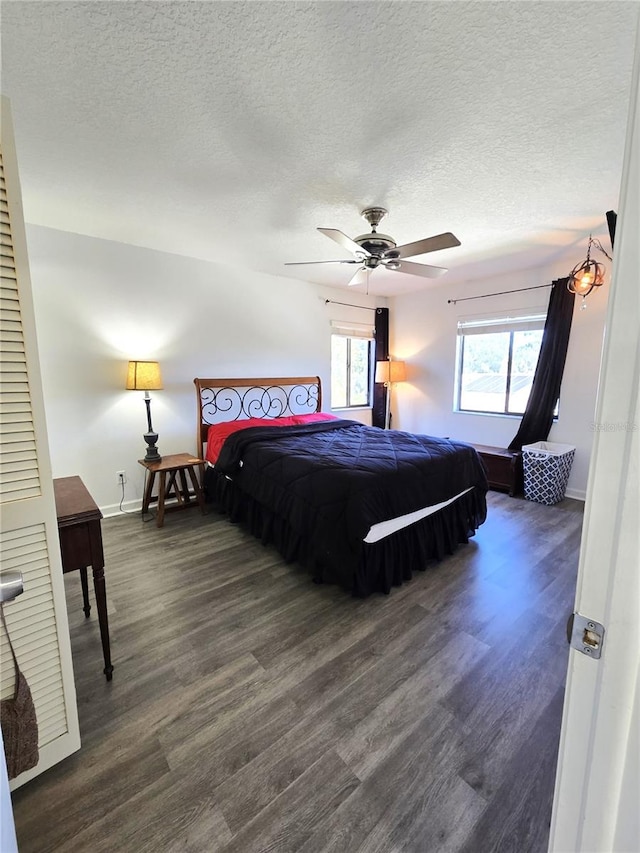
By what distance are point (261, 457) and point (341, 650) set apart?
153 centimetres

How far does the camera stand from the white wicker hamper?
3725 millimetres

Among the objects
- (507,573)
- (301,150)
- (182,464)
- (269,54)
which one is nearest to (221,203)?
(301,150)

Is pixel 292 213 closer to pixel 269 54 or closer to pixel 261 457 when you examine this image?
pixel 269 54

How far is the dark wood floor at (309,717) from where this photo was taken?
114 cm

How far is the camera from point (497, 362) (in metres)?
4.59

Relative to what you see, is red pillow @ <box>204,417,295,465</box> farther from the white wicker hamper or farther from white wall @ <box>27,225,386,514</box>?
the white wicker hamper

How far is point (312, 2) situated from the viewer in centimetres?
119

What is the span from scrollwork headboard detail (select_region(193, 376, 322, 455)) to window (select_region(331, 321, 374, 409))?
21.5 inches

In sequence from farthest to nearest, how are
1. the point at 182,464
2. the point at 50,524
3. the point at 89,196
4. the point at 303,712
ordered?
the point at 182,464 < the point at 89,196 < the point at 303,712 < the point at 50,524

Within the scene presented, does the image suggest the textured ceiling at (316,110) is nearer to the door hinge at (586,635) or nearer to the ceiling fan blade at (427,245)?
the ceiling fan blade at (427,245)

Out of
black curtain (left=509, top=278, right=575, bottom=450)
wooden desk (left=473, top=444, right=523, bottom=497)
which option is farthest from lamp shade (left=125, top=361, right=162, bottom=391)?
black curtain (left=509, top=278, right=575, bottom=450)

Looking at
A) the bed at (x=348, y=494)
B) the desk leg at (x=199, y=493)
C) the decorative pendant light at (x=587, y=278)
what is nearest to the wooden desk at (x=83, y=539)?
the bed at (x=348, y=494)

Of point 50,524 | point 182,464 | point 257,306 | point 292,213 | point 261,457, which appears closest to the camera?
point 50,524

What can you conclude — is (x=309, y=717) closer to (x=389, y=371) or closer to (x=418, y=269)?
(x=418, y=269)
